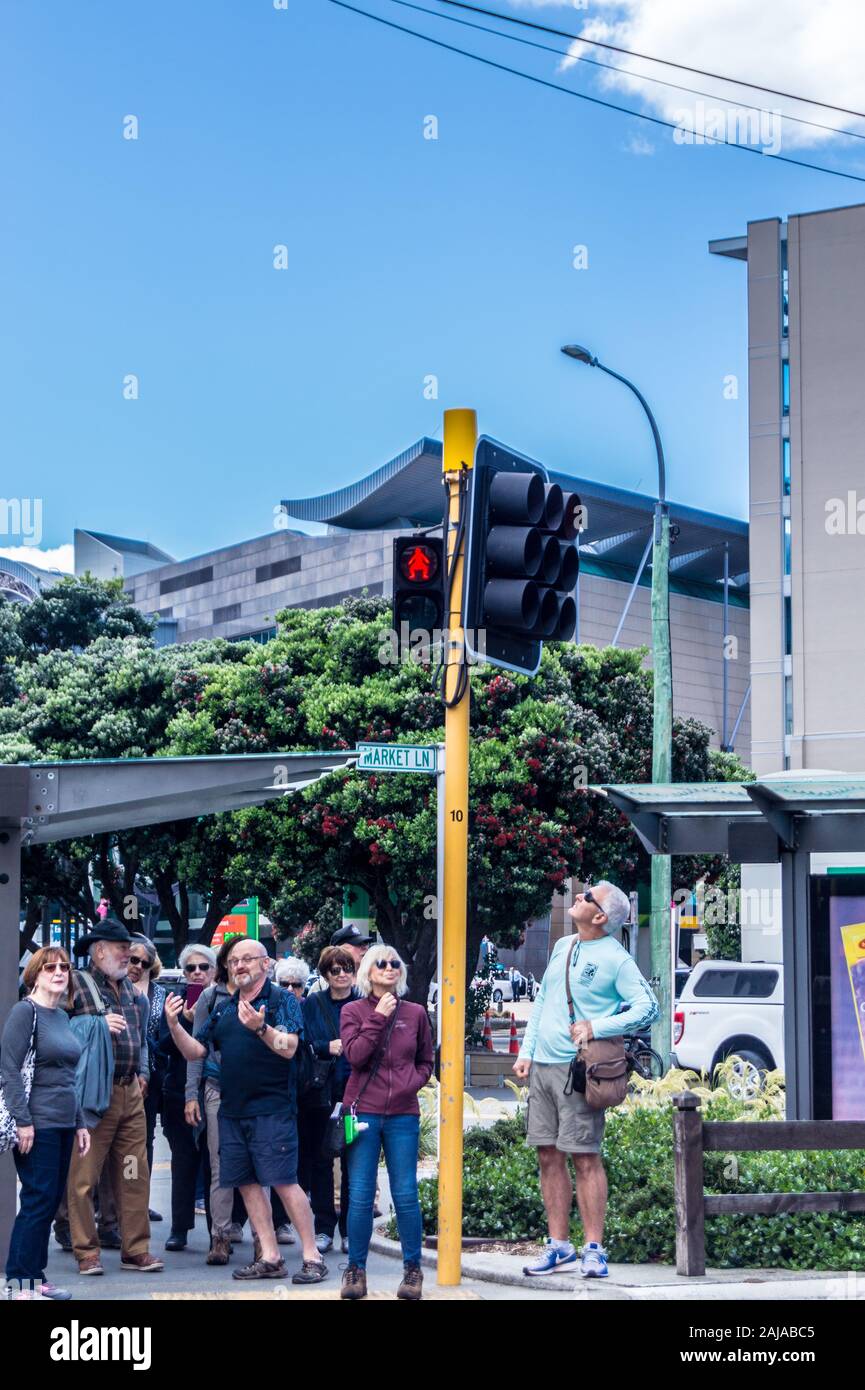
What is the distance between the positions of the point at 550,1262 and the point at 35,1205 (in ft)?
8.34

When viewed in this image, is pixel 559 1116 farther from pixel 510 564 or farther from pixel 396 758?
pixel 510 564

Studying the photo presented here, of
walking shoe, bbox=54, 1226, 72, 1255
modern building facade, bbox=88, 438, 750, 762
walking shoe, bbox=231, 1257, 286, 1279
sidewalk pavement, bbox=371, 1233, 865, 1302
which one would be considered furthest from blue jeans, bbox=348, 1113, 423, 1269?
modern building facade, bbox=88, 438, 750, 762

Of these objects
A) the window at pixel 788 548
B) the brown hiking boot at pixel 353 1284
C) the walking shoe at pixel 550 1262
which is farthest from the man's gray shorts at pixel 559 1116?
the window at pixel 788 548

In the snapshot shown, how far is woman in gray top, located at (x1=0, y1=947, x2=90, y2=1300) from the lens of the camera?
8.16m

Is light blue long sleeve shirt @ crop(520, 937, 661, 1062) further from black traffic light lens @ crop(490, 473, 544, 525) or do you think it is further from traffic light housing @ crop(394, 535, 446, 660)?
black traffic light lens @ crop(490, 473, 544, 525)

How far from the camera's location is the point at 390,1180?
8258 mm

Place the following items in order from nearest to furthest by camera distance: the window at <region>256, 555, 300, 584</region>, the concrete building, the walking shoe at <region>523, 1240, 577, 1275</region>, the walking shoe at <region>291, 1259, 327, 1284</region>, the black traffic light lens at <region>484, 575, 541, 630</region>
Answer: the black traffic light lens at <region>484, 575, 541, 630</region>, the walking shoe at <region>523, 1240, 577, 1275</region>, the walking shoe at <region>291, 1259, 327, 1284</region>, the concrete building, the window at <region>256, 555, 300, 584</region>

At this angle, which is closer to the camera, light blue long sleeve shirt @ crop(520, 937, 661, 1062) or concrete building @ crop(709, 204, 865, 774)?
light blue long sleeve shirt @ crop(520, 937, 661, 1062)

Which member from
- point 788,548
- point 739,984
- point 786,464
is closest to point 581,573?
point 786,464

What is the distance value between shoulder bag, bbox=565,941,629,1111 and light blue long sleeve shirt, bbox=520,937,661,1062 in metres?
0.07

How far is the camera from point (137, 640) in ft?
131
